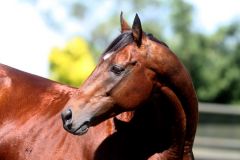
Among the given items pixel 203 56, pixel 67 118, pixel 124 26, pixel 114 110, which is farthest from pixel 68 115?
pixel 203 56

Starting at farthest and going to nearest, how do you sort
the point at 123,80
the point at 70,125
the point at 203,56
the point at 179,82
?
the point at 203,56, the point at 179,82, the point at 123,80, the point at 70,125

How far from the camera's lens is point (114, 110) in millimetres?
4172

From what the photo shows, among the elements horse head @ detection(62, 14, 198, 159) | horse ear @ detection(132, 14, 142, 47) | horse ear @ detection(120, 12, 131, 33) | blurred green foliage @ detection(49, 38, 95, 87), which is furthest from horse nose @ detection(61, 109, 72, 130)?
blurred green foliage @ detection(49, 38, 95, 87)

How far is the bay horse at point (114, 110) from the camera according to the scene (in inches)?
163

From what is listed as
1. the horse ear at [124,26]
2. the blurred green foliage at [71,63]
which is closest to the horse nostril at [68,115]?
the horse ear at [124,26]

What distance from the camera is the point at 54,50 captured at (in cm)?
2469

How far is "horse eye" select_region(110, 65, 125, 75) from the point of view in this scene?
414 cm

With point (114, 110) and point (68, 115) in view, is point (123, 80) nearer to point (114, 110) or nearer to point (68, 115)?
point (114, 110)

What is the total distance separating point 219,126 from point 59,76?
795 centimetres

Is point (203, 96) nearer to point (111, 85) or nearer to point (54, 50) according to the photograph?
point (54, 50)

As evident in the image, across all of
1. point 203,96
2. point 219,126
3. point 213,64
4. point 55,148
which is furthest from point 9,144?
point 213,64

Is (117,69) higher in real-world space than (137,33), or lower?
lower

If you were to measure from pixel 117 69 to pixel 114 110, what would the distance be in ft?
0.81

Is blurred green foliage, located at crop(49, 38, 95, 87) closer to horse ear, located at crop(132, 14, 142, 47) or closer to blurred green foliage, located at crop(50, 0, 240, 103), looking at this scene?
blurred green foliage, located at crop(50, 0, 240, 103)
